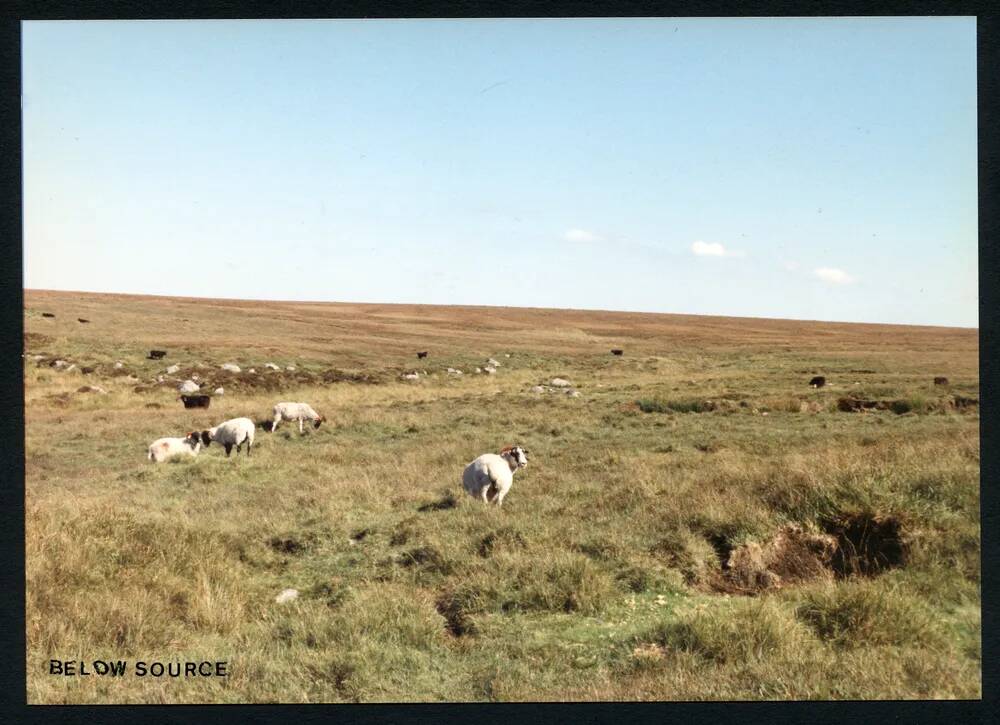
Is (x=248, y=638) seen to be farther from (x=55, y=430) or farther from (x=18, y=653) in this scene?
(x=55, y=430)

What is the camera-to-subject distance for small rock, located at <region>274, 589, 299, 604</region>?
614 cm

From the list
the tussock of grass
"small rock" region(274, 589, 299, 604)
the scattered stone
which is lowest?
the scattered stone

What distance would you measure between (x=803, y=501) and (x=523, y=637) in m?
3.95

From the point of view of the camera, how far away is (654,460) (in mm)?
11078

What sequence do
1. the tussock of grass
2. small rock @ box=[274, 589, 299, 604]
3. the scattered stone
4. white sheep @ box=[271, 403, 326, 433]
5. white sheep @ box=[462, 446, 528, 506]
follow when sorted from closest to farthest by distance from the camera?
the tussock of grass
small rock @ box=[274, 589, 299, 604]
white sheep @ box=[462, 446, 528, 506]
white sheep @ box=[271, 403, 326, 433]
the scattered stone

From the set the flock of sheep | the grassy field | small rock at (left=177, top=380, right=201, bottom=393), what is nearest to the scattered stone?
small rock at (left=177, top=380, right=201, bottom=393)

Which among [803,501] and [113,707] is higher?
[803,501]

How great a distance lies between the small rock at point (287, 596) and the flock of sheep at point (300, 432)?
9.30ft

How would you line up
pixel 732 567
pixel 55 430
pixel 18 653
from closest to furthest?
pixel 18 653 → pixel 732 567 → pixel 55 430

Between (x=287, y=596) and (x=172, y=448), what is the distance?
7322mm

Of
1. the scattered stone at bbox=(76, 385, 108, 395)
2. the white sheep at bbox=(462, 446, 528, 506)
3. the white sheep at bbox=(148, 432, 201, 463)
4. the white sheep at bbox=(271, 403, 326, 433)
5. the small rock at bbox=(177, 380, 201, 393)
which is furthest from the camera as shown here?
the small rock at bbox=(177, 380, 201, 393)

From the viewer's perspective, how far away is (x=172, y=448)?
12164 millimetres

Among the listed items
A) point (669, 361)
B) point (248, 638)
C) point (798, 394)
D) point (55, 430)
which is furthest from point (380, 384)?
point (248, 638)

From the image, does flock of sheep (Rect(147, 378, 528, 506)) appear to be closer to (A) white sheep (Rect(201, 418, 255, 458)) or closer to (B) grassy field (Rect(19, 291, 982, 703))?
(A) white sheep (Rect(201, 418, 255, 458))
